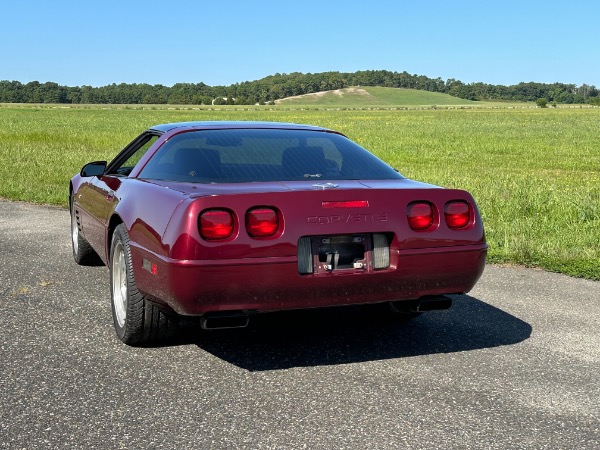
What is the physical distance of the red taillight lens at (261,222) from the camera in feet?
12.2

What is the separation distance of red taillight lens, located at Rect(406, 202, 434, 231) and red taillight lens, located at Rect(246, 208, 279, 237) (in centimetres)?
73

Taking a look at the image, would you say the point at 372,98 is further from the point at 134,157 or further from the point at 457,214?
the point at 457,214

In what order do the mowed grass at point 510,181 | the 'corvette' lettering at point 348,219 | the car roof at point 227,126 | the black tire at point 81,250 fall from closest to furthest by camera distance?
the 'corvette' lettering at point 348,219 → the car roof at point 227,126 → the black tire at point 81,250 → the mowed grass at point 510,181

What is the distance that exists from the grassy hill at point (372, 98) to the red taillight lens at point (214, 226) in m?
158

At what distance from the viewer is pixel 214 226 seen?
145 inches

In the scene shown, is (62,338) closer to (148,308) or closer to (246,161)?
(148,308)

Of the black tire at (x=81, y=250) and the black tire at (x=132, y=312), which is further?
the black tire at (x=81, y=250)

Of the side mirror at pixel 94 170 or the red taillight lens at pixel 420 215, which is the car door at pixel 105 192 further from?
the red taillight lens at pixel 420 215

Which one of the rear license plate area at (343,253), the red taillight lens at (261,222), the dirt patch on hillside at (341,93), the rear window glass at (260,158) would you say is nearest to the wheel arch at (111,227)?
the rear window glass at (260,158)

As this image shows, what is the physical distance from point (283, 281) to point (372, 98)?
559 ft

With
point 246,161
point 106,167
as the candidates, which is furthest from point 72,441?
point 106,167

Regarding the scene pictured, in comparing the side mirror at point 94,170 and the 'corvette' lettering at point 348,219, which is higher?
the side mirror at point 94,170

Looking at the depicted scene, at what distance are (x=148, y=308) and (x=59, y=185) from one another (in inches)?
423

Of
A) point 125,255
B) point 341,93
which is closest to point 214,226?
point 125,255
